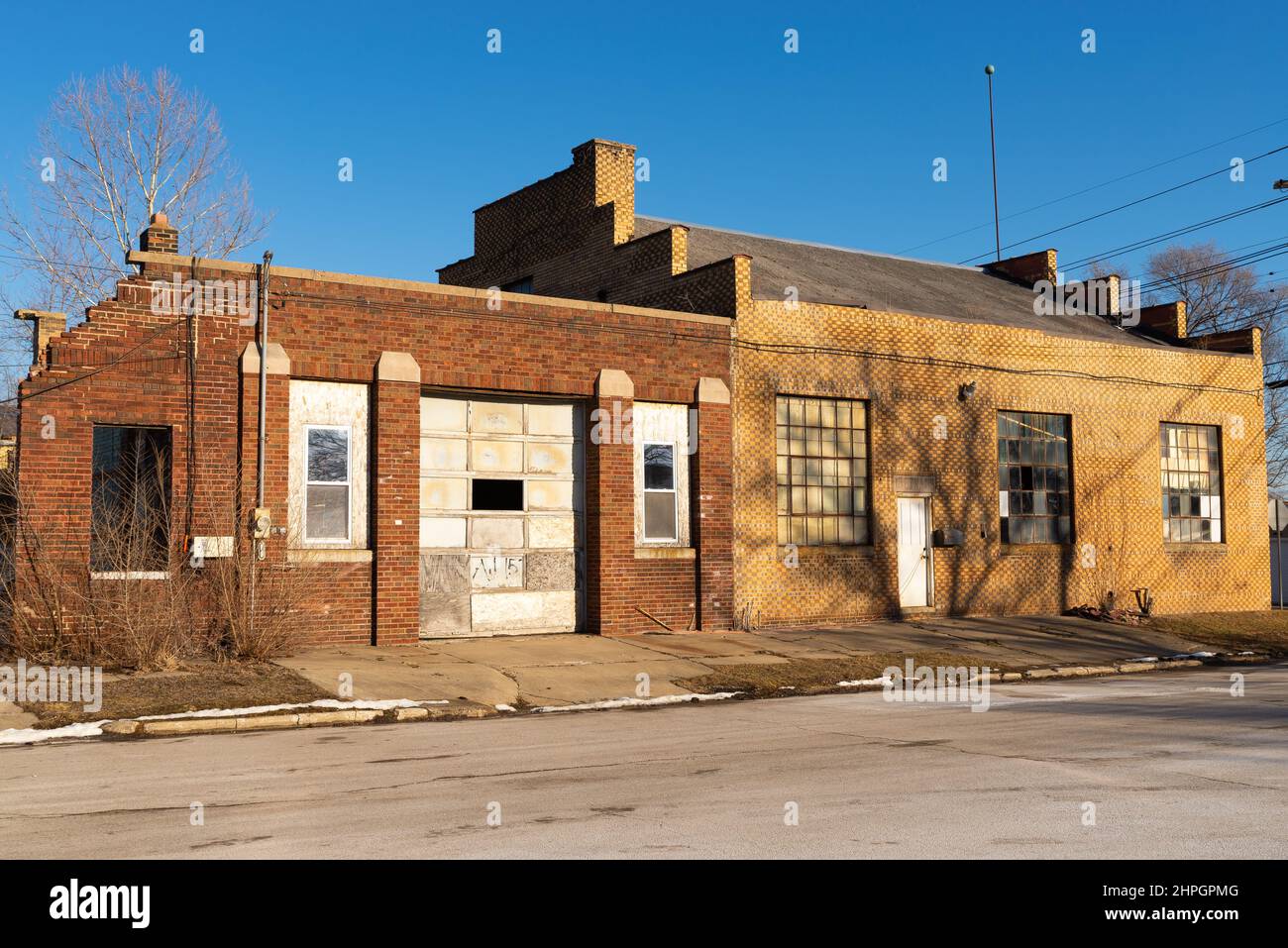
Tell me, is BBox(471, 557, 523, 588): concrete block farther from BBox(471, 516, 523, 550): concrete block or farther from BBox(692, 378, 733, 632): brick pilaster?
BBox(692, 378, 733, 632): brick pilaster

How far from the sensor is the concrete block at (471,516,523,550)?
17.9 meters

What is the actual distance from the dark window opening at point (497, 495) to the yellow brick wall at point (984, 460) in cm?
398

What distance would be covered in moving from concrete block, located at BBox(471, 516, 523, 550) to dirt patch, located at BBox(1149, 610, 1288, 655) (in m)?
13.2

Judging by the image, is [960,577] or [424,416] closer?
[424,416]

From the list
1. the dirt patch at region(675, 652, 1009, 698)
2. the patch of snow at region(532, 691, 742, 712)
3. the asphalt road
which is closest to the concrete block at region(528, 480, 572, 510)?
the dirt patch at region(675, 652, 1009, 698)

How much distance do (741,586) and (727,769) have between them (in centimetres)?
1104

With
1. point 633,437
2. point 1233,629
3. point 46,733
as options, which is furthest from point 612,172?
point 46,733

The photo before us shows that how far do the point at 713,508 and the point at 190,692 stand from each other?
9.60 meters

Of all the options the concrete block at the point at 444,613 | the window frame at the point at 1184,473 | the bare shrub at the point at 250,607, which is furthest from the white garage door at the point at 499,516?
the window frame at the point at 1184,473

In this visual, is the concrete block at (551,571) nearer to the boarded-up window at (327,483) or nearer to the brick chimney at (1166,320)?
the boarded-up window at (327,483)

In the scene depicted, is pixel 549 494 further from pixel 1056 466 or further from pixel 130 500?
pixel 1056 466
